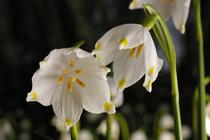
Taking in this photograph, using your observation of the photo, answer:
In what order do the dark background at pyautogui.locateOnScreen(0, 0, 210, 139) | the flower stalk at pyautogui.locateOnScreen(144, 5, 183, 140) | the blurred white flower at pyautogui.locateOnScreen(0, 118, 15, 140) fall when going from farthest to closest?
the dark background at pyautogui.locateOnScreen(0, 0, 210, 139), the blurred white flower at pyautogui.locateOnScreen(0, 118, 15, 140), the flower stalk at pyautogui.locateOnScreen(144, 5, 183, 140)

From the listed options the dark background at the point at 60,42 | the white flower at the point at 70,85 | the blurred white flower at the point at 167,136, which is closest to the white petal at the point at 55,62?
the white flower at the point at 70,85

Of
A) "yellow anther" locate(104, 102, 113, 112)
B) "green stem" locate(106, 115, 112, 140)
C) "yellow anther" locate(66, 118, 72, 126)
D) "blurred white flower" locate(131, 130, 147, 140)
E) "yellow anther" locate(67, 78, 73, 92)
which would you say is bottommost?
"blurred white flower" locate(131, 130, 147, 140)

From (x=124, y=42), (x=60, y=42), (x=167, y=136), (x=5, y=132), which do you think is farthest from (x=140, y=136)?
(x=124, y=42)

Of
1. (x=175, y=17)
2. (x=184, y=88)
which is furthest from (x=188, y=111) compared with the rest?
(x=175, y=17)

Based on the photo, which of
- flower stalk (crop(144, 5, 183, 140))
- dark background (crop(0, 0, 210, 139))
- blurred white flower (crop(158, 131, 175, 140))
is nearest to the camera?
flower stalk (crop(144, 5, 183, 140))

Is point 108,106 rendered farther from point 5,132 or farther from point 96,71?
point 5,132

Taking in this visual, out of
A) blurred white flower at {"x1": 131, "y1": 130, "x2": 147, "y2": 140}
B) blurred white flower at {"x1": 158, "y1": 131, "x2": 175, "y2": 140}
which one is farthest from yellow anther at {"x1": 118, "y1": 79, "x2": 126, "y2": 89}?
blurred white flower at {"x1": 158, "y1": 131, "x2": 175, "y2": 140}

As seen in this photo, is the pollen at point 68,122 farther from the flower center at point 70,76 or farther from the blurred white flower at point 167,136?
the blurred white flower at point 167,136

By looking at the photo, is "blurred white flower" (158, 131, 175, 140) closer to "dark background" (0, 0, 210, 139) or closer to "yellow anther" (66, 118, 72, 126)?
"dark background" (0, 0, 210, 139)
